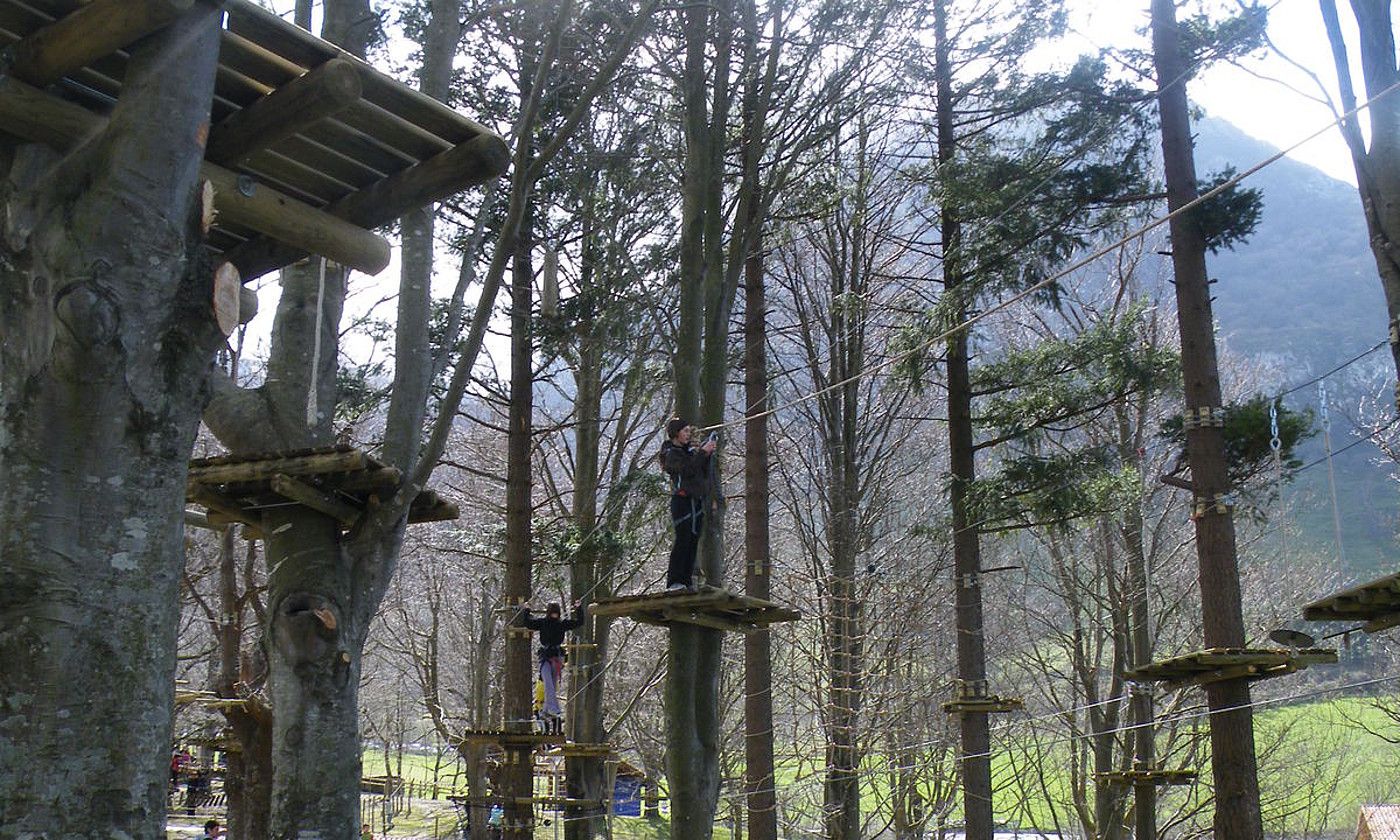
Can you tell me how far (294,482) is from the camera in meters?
5.71

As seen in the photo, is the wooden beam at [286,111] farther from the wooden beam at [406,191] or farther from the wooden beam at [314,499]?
the wooden beam at [314,499]

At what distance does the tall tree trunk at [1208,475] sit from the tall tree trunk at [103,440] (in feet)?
27.1

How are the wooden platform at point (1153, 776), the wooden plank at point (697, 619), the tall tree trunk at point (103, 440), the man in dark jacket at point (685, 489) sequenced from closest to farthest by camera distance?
the tall tree trunk at point (103, 440)
the wooden plank at point (697, 619)
the man in dark jacket at point (685, 489)
the wooden platform at point (1153, 776)

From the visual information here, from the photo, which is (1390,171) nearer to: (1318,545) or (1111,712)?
(1111,712)

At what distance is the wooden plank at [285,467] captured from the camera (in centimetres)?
554

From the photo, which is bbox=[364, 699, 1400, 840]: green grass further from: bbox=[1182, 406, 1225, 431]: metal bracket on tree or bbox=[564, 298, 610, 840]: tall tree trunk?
bbox=[1182, 406, 1225, 431]: metal bracket on tree

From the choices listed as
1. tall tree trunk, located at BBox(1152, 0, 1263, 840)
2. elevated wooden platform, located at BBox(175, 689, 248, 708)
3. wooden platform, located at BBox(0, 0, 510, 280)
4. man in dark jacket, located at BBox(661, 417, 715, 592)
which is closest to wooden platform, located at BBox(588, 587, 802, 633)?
man in dark jacket, located at BBox(661, 417, 715, 592)

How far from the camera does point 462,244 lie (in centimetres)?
1488

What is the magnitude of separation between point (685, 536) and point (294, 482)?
351 cm

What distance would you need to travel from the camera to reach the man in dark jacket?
8398 millimetres

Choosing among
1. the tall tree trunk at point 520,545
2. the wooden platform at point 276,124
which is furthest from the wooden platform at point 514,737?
the wooden platform at point 276,124

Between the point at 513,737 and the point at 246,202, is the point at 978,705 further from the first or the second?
the point at 246,202

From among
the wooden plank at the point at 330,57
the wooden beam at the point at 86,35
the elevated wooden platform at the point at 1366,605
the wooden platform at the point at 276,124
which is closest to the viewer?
the wooden beam at the point at 86,35

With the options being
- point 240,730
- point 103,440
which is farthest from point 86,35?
point 240,730
